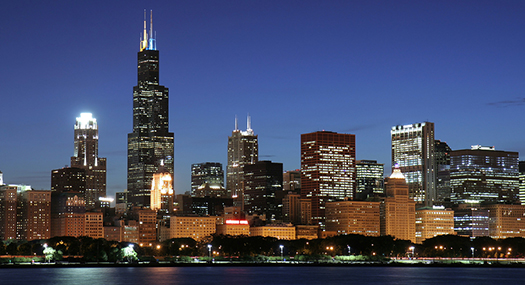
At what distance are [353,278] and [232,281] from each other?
84.6ft

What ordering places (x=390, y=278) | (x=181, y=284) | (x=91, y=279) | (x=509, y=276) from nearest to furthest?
(x=181, y=284), (x=91, y=279), (x=390, y=278), (x=509, y=276)

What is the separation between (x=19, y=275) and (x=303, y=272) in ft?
193

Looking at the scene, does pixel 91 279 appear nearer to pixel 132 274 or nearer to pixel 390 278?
pixel 132 274

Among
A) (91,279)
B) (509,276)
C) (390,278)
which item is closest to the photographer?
(91,279)

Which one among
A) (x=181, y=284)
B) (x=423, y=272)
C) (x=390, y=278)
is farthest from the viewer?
(x=423, y=272)

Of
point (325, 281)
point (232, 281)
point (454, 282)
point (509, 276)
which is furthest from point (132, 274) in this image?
point (509, 276)

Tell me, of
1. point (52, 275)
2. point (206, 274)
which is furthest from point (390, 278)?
point (52, 275)

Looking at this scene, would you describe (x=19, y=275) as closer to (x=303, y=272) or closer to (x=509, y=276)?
(x=303, y=272)

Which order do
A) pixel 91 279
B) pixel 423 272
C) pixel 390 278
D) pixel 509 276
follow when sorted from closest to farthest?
pixel 91 279 → pixel 390 278 → pixel 509 276 → pixel 423 272

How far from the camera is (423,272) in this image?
655 feet

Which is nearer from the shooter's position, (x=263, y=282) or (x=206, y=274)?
(x=263, y=282)

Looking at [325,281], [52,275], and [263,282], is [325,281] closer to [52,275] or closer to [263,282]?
[263,282]

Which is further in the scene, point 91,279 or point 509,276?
point 509,276

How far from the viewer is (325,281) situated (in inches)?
6442
